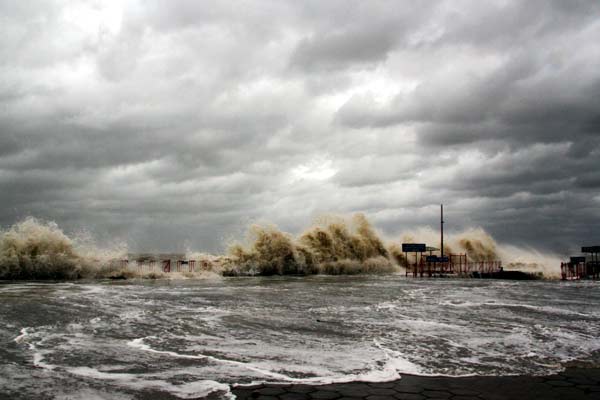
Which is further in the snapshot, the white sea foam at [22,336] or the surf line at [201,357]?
the white sea foam at [22,336]

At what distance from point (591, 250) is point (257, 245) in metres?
30.8

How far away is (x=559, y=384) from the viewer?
17.2 ft

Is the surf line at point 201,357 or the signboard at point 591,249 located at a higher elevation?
the signboard at point 591,249

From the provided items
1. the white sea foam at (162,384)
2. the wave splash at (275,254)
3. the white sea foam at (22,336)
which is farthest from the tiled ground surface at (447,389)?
the wave splash at (275,254)

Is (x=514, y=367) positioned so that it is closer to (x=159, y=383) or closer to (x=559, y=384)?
(x=559, y=384)

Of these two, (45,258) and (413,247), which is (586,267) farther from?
(45,258)

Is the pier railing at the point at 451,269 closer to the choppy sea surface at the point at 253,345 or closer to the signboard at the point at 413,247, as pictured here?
the signboard at the point at 413,247

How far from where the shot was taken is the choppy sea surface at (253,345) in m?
5.34

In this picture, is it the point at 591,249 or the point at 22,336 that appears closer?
the point at 22,336

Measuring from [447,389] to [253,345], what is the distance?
10.8ft

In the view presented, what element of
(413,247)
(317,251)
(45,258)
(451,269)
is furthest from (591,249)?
(45,258)

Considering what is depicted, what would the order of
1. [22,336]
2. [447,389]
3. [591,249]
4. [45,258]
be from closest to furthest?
[447,389], [22,336], [45,258], [591,249]

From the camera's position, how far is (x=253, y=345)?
24.3ft

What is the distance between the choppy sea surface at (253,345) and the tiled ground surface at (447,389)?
0.30 metres
